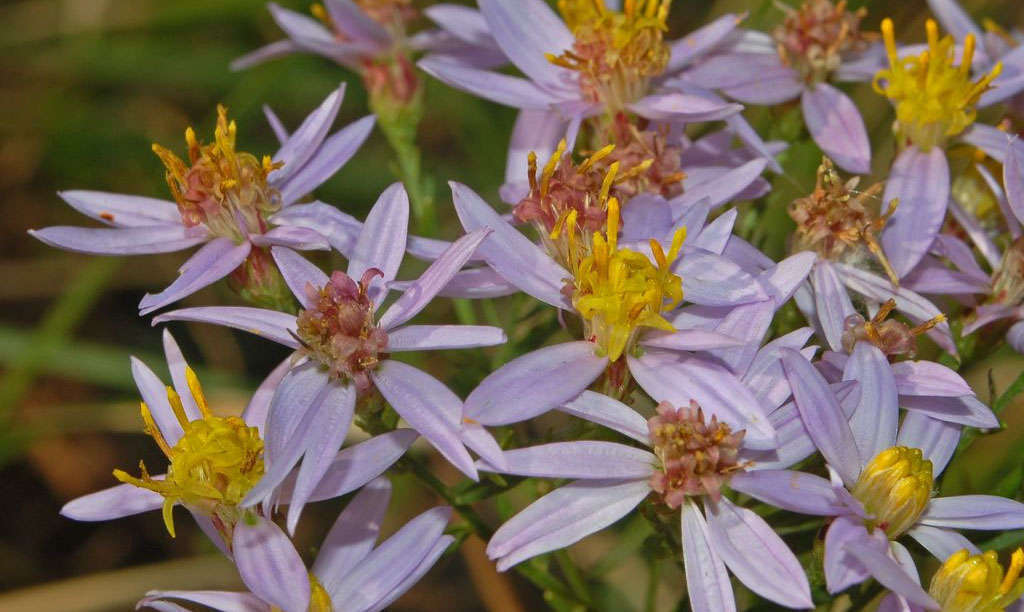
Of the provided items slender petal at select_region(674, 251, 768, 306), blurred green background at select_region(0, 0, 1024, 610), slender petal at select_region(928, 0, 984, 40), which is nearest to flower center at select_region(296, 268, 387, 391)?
slender petal at select_region(674, 251, 768, 306)

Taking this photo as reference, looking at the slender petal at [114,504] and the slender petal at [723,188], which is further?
the slender petal at [723,188]

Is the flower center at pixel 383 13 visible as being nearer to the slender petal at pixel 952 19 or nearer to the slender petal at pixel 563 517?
the slender petal at pixel 952 19

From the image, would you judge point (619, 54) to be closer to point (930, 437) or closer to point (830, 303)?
point (830, 303)

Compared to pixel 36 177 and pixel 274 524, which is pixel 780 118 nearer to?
pixel 274 524

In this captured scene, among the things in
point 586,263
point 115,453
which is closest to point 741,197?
point 586,263

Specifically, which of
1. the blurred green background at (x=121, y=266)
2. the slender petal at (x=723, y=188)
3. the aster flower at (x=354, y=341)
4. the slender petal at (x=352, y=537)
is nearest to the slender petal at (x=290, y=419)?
the aster flower at (x=354, y=341)
